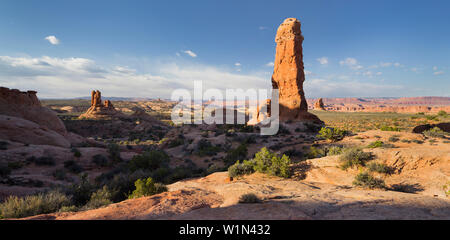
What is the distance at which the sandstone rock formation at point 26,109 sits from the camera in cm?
1623

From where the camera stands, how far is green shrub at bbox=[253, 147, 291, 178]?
6070mm

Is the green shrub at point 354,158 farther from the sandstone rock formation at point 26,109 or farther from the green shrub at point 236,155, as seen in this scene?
the sandstone rock formation at point 26,109

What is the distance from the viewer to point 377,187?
434 centimetres

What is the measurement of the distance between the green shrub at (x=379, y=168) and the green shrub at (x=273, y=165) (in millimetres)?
2311

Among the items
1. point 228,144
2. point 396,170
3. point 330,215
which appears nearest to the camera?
point 330,215

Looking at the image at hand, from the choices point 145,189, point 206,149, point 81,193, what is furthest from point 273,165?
point 206,149

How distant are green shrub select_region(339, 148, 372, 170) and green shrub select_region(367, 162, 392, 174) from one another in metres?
0.36

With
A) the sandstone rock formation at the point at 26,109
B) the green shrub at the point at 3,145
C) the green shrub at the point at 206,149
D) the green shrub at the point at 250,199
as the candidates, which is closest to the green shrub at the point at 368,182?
the green shrub at the point at 250,199

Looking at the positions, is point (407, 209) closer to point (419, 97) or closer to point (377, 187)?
point (377, 187)

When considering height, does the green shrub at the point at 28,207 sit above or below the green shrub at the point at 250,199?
below

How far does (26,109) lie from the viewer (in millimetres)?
17062
